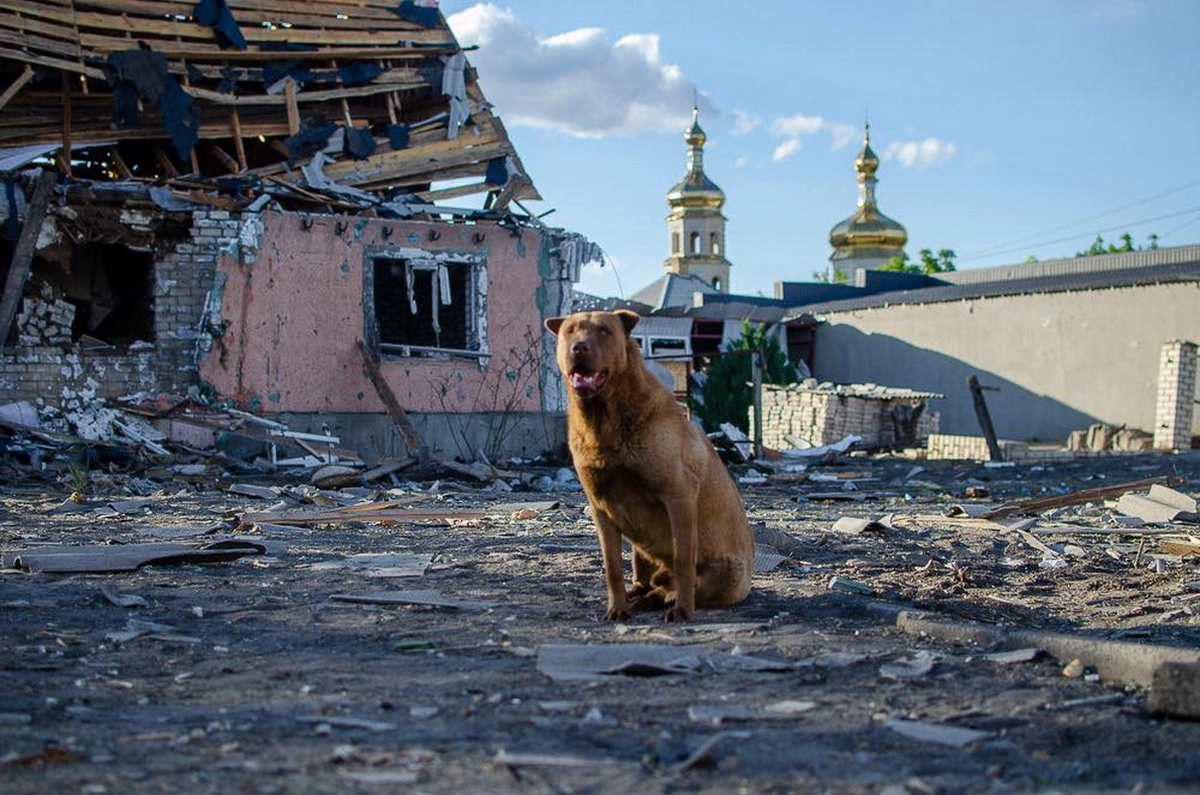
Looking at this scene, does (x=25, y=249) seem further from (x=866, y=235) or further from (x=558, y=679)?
(x=866, y=235)

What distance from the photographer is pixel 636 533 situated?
618 cm

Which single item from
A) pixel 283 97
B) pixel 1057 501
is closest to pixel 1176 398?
pixel 1057 501

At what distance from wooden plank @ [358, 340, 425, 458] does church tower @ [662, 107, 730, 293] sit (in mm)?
55306

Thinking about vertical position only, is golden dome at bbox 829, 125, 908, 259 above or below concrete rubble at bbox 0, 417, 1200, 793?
above

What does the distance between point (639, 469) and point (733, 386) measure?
88.0 feet

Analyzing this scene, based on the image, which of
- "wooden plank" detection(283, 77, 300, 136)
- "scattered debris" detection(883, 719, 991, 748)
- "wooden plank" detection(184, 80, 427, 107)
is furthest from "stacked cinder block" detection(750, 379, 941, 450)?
"scattered debris" detection(883, 719, 991, 748)

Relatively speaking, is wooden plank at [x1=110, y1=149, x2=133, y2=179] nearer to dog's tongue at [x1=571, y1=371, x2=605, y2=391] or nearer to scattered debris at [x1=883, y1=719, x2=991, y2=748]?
dog's tongue at [x1=571, y1=371, x2=605, y2=391]

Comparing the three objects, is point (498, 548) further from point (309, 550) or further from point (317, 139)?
point (317, 139)

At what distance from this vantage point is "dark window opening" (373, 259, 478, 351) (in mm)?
19531

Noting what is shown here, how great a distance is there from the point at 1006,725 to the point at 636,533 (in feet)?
8.36

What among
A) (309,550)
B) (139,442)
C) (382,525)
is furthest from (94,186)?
(309,550)

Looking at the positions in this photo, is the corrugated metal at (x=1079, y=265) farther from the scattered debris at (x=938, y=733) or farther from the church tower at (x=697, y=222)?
the scattered debris at (x=938, y=733)

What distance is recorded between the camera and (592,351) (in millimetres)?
5715

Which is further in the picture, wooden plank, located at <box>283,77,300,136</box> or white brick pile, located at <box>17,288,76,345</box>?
wooden plank, located at <box>283,77,300,136</box>
